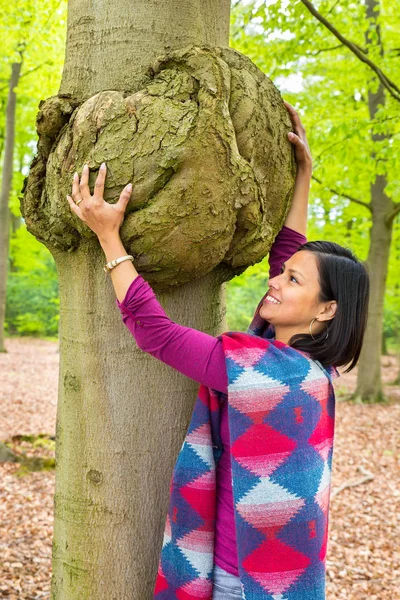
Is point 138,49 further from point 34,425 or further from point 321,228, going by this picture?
point 321,228

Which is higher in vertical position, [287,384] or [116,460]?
[287,384]

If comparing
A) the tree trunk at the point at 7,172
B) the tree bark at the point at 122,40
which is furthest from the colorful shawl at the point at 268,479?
the tree trunk at the point at 7,172

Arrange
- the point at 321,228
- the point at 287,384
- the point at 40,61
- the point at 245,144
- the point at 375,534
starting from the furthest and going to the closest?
the point at 321,228 < the point at 40,61 < the point at 375,534 < the point at 245,144 < the point at 287,384

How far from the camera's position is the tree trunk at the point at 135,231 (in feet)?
5.68

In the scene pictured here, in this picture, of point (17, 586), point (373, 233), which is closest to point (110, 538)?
point (17, 586)

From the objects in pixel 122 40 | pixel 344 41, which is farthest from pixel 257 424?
pixel 344 41

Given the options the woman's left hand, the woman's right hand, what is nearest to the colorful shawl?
the woman's left hand

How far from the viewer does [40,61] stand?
12.0m

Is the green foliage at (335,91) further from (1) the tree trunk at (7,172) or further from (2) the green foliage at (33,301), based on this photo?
(2) the green foliage at (33,301)

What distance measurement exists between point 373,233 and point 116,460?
403 inches

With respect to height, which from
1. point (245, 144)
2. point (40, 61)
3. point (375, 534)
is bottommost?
point (375, 534)

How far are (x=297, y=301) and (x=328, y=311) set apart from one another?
11cm

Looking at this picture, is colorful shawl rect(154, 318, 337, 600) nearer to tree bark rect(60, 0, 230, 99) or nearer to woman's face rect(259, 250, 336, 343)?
woman's face rect(259, 250, 336, 343)

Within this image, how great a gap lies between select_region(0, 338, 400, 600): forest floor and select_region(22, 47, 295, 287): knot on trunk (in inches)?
107
